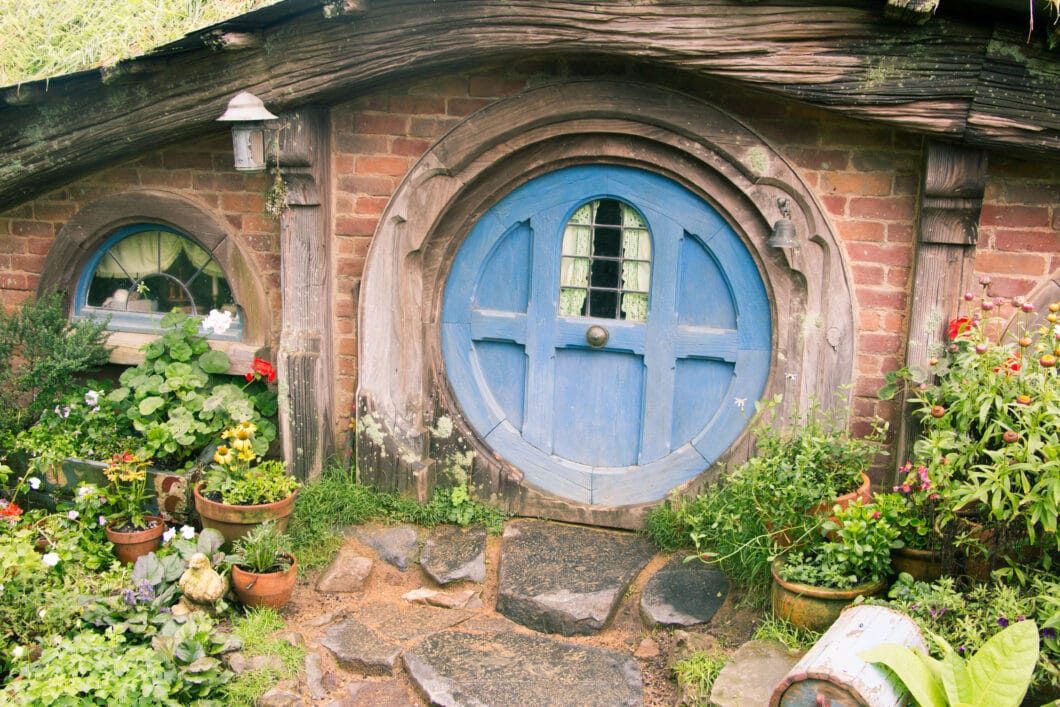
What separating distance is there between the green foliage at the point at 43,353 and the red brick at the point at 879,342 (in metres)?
3.95

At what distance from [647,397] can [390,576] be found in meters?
1.52

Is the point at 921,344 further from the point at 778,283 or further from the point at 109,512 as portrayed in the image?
the point at 109,512

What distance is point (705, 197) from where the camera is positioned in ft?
14.9

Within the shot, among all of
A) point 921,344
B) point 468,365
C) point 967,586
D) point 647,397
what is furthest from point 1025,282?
point 468,365

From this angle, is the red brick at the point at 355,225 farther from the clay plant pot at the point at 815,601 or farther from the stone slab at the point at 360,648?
the clay plant pot at the point at 815,601

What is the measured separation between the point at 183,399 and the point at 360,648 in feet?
5.37

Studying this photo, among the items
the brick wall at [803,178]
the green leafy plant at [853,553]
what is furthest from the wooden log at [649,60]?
the green leafy plant at [853,553]

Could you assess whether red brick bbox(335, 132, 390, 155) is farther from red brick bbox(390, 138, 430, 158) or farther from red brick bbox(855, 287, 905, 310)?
red brick bbox(855, 287, 905, 310)

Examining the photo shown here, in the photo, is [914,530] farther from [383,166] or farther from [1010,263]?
[383,166]

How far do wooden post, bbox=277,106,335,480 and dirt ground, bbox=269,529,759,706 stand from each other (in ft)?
Result: 1.89

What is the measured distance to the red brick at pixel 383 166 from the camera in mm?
4848

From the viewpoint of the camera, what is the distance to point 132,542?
15.3 feet

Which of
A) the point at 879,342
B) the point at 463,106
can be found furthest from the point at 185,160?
the point at 879,342

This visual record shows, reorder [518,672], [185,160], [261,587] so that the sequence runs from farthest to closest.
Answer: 1. [185,160]
2. [261,587]
3. [518,672]
